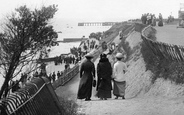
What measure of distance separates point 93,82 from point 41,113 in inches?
193

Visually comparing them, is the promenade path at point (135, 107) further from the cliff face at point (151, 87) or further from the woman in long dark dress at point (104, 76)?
the cliff face at point (151, 87)

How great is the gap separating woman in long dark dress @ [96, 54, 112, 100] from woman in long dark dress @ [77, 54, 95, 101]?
0.94ft

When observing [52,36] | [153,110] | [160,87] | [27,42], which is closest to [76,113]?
[153,110]

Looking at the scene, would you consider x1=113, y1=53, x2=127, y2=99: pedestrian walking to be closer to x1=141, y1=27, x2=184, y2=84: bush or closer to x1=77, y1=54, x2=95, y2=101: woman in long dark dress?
x1=77, y1=54, x2=95, y2=101: woman in long dark dress

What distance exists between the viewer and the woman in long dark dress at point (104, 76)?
36.5ft

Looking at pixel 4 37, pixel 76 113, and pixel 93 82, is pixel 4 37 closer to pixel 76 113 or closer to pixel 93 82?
pixel 93 82

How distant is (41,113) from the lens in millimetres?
6449

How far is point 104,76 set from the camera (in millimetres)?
11266

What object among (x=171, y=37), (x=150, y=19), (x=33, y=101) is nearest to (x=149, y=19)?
(x=150, y=19)

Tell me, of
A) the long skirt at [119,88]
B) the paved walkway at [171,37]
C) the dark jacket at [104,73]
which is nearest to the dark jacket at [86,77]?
the dark jacket at [104,73]

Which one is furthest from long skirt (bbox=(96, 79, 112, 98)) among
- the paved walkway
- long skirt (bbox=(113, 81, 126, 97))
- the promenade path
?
the paved walkway

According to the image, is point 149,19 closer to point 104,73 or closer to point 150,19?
point 150,19

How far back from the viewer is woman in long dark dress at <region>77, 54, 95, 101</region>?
1095cm

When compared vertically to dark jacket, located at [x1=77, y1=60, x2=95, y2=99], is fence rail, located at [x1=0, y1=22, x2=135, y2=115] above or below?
above
